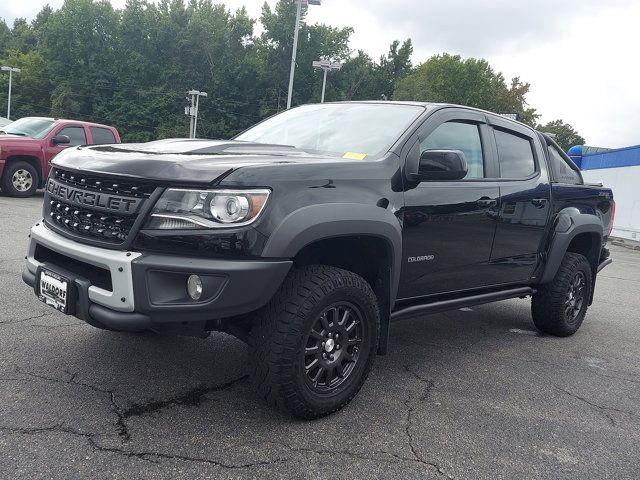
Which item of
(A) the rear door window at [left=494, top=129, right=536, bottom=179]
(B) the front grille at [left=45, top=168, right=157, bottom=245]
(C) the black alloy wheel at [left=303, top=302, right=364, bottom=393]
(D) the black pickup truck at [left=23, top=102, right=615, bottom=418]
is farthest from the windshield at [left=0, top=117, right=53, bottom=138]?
(C) the black alloy wheel at [left=303, top=302, right=364, bottom=393]

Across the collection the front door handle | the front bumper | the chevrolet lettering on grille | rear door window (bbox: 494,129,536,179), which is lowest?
the front bumper

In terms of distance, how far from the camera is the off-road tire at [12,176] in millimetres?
11195

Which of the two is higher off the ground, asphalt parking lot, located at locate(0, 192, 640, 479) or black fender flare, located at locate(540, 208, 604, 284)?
black fender flare, located at locate(540, 208, 604, 284)

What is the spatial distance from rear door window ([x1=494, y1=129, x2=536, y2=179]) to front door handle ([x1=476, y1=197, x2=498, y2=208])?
1.01 feet

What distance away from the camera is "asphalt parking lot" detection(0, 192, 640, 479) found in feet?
8.22

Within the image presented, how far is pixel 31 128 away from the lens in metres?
11.6

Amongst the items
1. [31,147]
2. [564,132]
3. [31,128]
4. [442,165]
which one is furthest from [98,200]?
[564,132]

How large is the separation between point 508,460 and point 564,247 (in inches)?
100.0

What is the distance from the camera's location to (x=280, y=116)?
459 cm

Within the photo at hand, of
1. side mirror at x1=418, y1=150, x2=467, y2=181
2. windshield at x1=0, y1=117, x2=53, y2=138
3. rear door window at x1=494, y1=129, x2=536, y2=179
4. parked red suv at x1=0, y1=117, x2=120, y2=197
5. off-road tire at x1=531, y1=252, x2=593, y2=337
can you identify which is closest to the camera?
side mirror at x1=418, y1=150, x2=467, y2=181

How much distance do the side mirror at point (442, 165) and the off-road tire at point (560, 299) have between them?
219 centimetres

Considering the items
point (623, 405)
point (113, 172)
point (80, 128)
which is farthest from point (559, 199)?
point (80, 128)

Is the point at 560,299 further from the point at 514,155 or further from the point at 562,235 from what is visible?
the point at 514,155

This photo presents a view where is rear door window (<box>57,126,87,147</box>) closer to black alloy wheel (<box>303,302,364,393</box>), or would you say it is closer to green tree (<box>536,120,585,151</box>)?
black alloy wheel (<box>303,302,364,393</box>)
